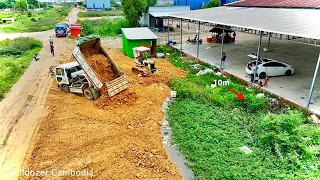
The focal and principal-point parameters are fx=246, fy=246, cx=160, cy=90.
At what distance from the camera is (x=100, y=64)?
601 inches

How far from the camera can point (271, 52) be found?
25.4 metres

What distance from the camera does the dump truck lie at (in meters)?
14.0

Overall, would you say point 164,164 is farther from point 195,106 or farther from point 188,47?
point 188,47

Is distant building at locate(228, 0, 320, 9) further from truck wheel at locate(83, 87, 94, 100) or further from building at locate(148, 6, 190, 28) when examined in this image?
truck wheel at locate(83, 87, 94, 100)

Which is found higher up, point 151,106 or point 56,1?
point 56,1

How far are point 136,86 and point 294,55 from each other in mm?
16929

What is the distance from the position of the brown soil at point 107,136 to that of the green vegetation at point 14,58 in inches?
163

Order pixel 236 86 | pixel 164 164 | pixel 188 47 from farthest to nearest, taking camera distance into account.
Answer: pixel 188 47 → pixel 236 86 → pixel 164 164

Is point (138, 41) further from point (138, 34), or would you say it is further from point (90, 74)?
point (90, 74)

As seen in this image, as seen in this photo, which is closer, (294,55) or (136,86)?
(136,86)

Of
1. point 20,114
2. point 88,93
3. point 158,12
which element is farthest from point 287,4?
point 20,114

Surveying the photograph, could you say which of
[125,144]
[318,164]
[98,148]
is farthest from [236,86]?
[98,148]

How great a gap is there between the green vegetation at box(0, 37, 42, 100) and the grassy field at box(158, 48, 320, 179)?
12.1 meters

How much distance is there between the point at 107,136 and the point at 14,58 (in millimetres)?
18361
